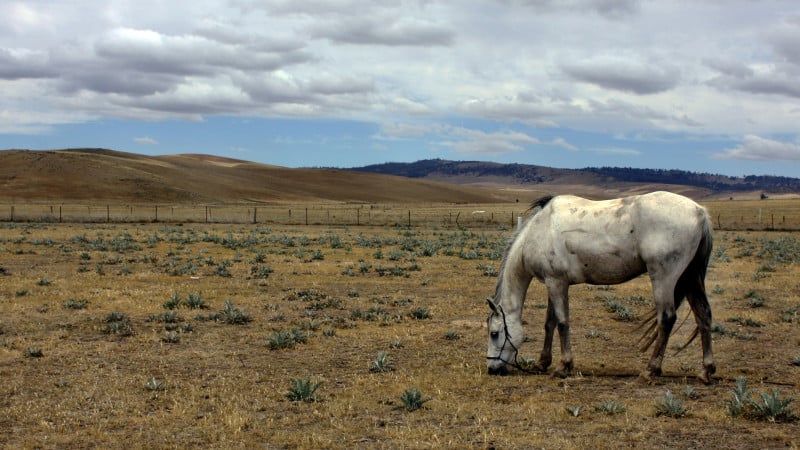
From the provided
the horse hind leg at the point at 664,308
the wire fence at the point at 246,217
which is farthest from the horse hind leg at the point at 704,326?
the wire fence at the point at 246,217

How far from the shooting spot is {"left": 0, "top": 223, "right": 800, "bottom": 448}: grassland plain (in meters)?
7.70

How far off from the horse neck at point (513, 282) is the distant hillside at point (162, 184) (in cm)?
11422

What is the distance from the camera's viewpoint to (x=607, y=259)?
971 centimetres

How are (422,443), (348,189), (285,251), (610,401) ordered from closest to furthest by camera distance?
(422,443), (610,401), (285,251), (348,189)

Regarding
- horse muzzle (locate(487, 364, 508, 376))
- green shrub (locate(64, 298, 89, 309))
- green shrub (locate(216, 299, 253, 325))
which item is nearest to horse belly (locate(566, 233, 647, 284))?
horse muzzle (locate(487, 364, 508, 376))

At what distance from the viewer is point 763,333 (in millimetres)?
13633

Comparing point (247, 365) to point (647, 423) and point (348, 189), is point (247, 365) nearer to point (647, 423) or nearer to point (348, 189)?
point (647, 423)

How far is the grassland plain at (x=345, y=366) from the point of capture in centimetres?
770

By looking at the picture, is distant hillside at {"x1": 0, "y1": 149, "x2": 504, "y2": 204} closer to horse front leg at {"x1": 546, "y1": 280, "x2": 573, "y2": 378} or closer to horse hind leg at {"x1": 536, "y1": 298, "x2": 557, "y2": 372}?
horse hind leg at {"x1": 536, "y1": 298, "x2": 557, "y2": 372}

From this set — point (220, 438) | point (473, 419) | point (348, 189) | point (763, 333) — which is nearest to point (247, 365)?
point (220, 438)

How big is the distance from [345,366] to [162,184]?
422ft

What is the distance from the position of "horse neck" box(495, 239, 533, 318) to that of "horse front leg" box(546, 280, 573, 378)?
431mm

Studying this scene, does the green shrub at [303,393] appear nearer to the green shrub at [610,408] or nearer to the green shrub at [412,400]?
the green shrub at [412,400]

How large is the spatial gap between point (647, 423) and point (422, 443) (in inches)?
107
